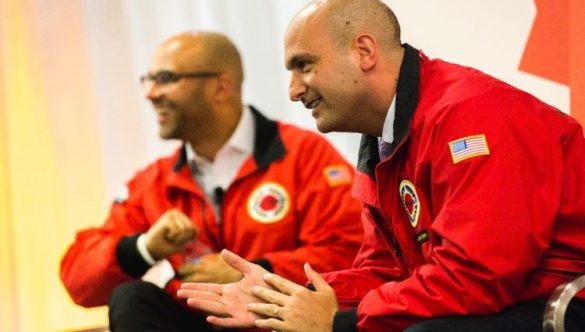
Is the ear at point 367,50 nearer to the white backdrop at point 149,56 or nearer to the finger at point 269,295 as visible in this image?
the finger at point 269,295

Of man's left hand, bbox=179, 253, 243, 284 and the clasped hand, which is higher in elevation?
the clasped hand

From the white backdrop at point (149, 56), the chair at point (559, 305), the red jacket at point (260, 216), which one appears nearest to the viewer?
the chair at point (559, 305)

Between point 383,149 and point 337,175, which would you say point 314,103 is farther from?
point 337,175

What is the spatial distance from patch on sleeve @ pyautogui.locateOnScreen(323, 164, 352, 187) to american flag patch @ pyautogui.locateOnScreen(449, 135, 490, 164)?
0.91m

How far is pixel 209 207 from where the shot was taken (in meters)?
2.56

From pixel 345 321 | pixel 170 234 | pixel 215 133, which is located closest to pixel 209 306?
pixel 345 321

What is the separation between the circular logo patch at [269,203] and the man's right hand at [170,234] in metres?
0.16

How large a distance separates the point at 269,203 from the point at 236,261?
658mm

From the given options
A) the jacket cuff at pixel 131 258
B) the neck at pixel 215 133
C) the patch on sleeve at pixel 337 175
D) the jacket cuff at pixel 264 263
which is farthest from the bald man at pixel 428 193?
the neck at pixel 215 133

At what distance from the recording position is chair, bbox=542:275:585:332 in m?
1.47

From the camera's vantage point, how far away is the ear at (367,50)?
1.81 m

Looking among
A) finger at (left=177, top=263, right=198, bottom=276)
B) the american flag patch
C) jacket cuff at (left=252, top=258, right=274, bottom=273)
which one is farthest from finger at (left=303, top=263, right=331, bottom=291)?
finger at (left=177, top=263, right=198, bottom=276)

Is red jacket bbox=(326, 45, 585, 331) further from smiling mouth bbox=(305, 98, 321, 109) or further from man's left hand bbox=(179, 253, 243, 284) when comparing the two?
man's left hand bbox=(179, 253, 243, 284)

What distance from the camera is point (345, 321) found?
1689 millimetres
